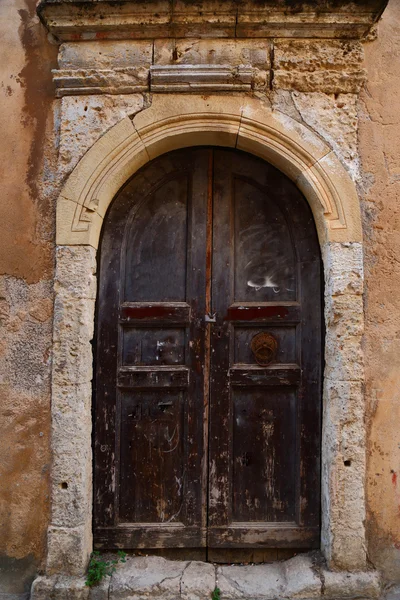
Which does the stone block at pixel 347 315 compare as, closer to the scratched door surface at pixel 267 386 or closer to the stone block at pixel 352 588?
the scratched door surface at pixel 267 386

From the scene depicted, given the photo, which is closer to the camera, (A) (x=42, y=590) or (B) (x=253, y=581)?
(A) (x=42, y=590)

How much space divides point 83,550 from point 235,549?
90 cm

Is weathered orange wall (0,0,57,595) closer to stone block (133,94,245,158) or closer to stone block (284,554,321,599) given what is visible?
stone block (133,94,245,158)

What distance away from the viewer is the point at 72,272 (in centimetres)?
281

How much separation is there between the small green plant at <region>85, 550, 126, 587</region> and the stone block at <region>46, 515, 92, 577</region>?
5 centimetres

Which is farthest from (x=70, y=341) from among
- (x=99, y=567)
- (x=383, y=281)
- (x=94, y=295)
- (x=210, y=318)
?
(x=383, y=281)

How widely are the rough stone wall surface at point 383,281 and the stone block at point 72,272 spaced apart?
163cm

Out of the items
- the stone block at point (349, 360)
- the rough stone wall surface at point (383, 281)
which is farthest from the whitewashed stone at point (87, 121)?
the stone block at point (349, 360)

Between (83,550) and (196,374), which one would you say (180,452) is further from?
(83,550)

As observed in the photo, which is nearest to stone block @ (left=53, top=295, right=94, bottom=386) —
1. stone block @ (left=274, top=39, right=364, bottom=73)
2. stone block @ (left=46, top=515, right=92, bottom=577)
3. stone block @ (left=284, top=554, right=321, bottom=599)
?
stone block @ (left=46, top=515, right=92, bottom=577)

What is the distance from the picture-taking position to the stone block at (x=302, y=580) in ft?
8.63

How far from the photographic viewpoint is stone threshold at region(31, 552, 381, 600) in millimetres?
2629

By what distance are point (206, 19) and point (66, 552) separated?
3143 mm

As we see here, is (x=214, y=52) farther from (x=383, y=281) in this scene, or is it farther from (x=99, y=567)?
(x=99, y=567)
